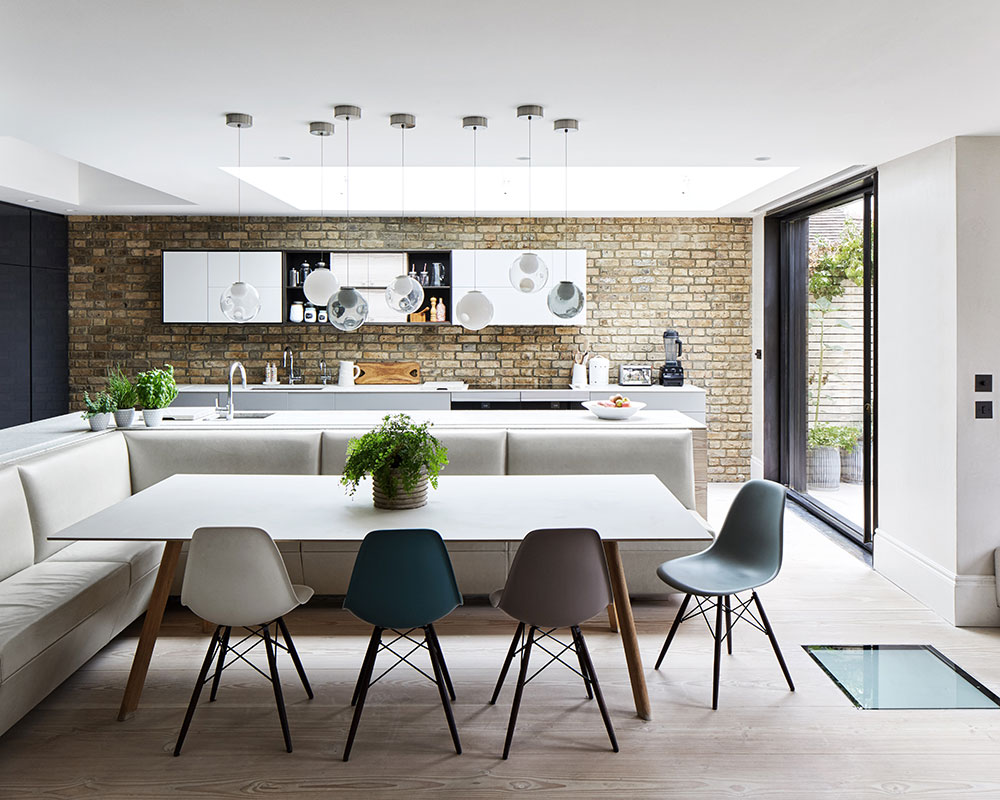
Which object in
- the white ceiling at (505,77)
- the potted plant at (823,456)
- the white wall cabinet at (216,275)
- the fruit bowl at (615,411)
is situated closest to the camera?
the white ceiling at (505,77)

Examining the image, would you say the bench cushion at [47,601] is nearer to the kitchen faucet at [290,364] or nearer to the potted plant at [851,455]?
the kitchen faucet at [290,364]

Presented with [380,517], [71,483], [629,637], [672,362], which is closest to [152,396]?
[71,483]

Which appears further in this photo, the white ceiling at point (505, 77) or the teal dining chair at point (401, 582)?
the teal dining chair at point (401, 582)

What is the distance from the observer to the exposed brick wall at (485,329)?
24.5ft

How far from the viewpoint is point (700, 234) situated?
752cm

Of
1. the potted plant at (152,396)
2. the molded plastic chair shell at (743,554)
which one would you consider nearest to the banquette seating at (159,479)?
the potted plant at (152,396)

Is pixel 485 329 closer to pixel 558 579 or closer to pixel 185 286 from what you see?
pixel 185 286

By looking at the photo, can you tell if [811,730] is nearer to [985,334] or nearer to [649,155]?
[985,334]

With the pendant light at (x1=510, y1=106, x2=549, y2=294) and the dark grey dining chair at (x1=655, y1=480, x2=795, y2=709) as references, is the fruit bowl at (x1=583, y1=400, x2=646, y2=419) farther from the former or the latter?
the dark grey dining chair at (x1=655, y1=480, x2=795, y2=709)

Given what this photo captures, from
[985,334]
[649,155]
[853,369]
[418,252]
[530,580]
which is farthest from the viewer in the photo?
[418,252]

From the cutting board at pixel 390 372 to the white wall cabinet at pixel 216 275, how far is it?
3.02 feet

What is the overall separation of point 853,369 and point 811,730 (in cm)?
320

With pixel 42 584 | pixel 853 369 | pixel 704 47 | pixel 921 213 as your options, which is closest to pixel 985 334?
pixel 921 213

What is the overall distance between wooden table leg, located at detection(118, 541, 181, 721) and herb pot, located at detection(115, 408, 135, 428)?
166 cm
